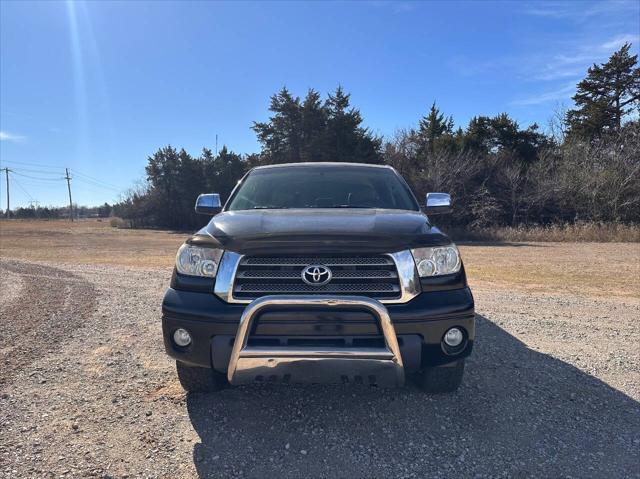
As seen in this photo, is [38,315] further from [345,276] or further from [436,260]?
[436,260]

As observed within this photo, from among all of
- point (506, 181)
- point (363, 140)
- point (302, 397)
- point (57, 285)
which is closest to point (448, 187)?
point (506, 181)

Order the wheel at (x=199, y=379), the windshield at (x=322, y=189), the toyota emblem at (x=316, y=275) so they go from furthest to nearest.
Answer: the windshield at (x=322, y=189) → the wheel at (x=199, y=379) → the toyota emblem at (x=316, y=275)

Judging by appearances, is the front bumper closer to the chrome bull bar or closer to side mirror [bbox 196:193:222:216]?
the chrome bull bar

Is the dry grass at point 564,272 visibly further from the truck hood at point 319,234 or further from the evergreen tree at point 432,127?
the evergreen tree at point 432,127

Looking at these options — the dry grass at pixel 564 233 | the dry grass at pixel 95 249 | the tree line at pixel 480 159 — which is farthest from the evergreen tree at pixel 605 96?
the dry grass at pixel 95 249

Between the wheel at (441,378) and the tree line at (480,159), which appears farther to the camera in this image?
the tree line at (480,159)

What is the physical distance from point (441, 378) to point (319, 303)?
1220 millimetres

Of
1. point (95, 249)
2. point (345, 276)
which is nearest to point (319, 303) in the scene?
point (345, 276)

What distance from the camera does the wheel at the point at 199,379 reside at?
318cm

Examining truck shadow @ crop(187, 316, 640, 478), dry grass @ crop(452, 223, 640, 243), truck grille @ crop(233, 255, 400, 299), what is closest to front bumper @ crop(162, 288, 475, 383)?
truck grille @ crop(233, 255, 400, 299)

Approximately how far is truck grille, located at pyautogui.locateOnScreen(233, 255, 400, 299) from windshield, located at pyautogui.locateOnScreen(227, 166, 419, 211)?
4.20 feet

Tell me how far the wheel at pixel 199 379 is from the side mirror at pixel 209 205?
1.71 metres

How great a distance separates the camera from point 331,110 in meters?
35.2

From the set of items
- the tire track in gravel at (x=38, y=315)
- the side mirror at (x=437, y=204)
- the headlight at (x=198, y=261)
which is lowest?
the tire track in gravel at (x=38, y=315)
